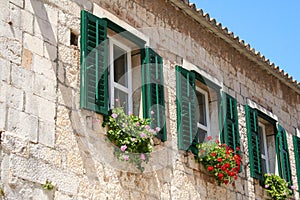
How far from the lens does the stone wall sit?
6570 mm

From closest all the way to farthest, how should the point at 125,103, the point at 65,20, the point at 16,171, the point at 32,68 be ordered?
the point at 16,171, the point at 32,68, the point at 65,20, the point at 125,103

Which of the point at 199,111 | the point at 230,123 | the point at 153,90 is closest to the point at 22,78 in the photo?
the point at 153,90

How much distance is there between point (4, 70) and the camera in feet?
21.6

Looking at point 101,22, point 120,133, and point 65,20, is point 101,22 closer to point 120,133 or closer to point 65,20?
point 65,20

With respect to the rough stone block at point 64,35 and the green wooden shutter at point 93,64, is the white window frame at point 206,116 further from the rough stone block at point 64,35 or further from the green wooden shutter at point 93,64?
the rough stone block at point 64,35

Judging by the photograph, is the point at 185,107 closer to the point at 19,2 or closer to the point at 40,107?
the point at 40,107

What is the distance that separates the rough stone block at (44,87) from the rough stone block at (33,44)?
0.28 metres

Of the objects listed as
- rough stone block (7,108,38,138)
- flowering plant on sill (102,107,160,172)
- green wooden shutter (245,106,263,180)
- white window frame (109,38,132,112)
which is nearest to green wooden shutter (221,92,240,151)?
green wooden shutter (245,106,263,180)

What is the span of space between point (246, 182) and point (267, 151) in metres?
1.51

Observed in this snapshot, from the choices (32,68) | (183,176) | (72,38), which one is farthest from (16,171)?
(183,176)

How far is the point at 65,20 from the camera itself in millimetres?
7578

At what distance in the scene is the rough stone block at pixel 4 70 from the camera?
6551 mm

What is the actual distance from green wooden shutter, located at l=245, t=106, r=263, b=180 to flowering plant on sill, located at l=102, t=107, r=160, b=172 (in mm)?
2855

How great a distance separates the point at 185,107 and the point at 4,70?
10.5ft
